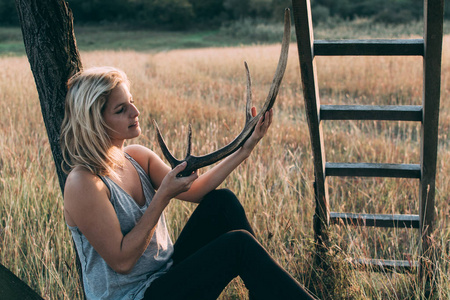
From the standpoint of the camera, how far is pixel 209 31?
37938 millimetres

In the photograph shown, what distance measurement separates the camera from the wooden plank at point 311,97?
6.93ft

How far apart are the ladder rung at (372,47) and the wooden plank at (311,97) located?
79mm

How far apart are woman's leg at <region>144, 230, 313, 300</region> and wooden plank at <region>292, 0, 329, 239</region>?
77 centimetres

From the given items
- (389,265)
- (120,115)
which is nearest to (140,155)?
(120,115)

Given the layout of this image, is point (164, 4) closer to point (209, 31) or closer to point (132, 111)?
point (209, 31)

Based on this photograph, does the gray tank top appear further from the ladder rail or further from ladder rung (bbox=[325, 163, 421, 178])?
the ladder rail

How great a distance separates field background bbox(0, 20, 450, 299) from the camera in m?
2.67

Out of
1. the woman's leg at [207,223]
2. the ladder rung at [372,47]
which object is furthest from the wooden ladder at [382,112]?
the woman's leg at [207,223]

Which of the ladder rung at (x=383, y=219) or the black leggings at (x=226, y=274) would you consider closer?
the black leggings at (x=226, y=274)

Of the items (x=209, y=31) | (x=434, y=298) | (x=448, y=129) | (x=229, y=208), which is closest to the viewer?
(x=229, y=208)

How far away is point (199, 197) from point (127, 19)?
4042 centimetres

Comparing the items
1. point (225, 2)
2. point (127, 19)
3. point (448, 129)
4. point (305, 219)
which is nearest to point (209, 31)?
point (225, 2)

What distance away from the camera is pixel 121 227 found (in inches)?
76.2

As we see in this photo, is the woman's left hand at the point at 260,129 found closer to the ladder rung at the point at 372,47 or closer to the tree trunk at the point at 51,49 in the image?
the ladder rung at the point at 372,47
